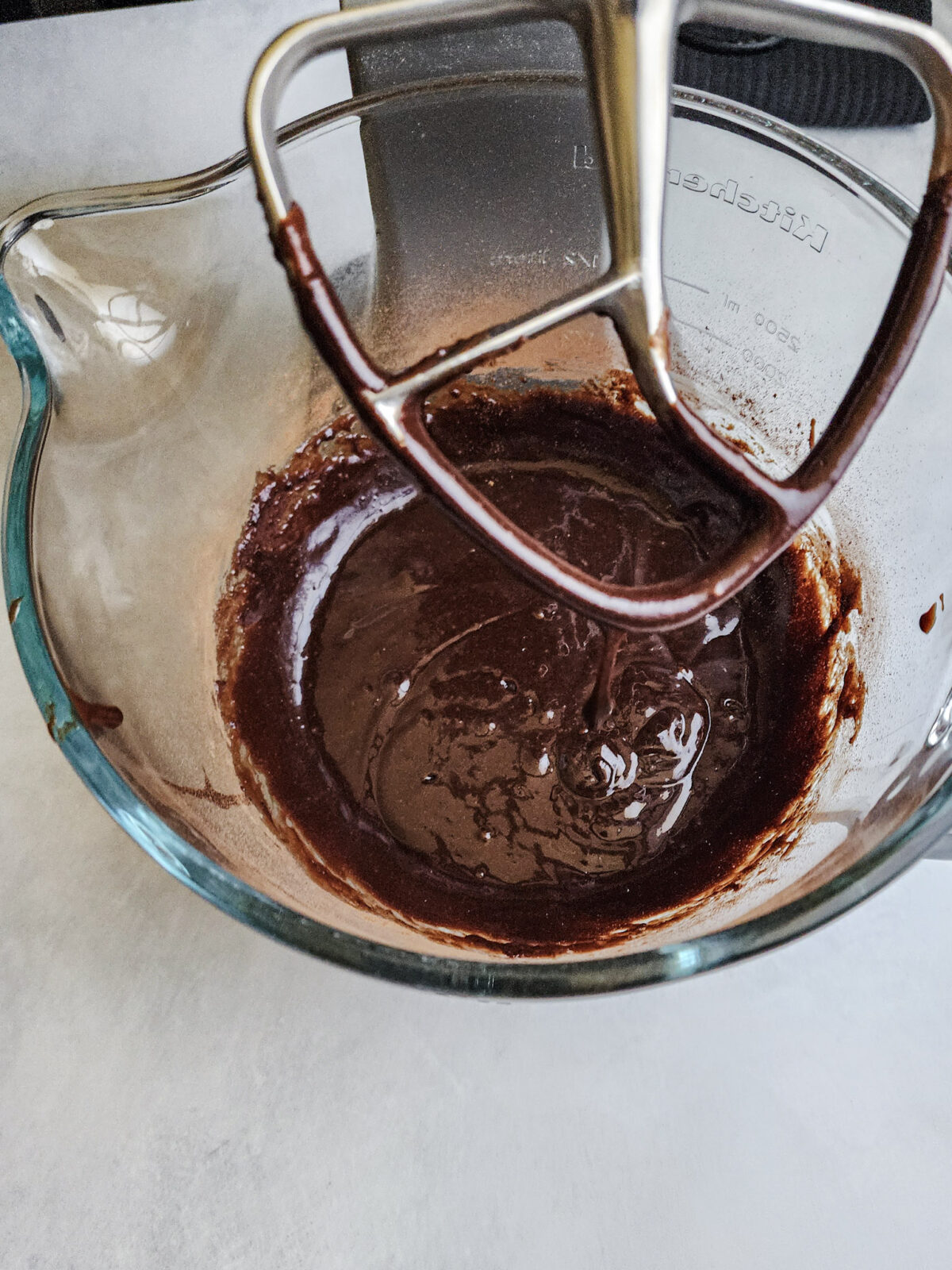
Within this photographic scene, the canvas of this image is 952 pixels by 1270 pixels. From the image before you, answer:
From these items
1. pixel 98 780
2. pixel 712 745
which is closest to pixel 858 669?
pixel 712 745

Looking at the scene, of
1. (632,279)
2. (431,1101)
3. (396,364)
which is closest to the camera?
(632,279)

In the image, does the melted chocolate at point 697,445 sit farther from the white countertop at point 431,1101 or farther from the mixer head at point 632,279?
the white countertop at point 431,1101

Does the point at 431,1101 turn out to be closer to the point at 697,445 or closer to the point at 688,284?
the point at 697,445

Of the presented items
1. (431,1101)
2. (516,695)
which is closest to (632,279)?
(516,695)

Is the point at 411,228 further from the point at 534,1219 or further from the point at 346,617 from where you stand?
the point at 534,1219

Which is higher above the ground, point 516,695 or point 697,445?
point 697,445

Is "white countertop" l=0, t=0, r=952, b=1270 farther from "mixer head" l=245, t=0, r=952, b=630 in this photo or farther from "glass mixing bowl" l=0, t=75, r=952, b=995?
"mixer head" l=245, t=0, r=952, b=630
